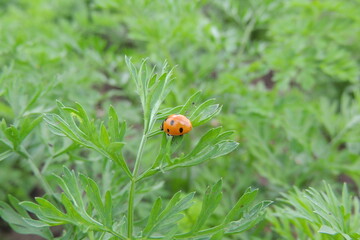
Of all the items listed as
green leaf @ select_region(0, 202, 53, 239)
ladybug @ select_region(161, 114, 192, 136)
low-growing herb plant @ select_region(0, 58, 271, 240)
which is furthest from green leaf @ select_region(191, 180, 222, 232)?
green leaf @ select_region(0, 202, 53, 239)

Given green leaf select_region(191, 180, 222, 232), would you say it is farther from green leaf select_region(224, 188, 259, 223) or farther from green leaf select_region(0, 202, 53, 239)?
green leaf select_region(0, 202, 53, 239)

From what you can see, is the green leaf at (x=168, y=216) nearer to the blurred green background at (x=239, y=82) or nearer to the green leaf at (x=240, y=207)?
the green leaf at (x=240, y=207)

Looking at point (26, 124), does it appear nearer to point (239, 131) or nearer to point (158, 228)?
point (158, 228)

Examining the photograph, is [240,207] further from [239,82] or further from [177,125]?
[239,82]

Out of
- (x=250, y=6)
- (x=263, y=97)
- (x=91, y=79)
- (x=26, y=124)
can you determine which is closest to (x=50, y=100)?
(x=91, y=79)

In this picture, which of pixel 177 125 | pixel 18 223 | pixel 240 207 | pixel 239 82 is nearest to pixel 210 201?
pixel 240 207

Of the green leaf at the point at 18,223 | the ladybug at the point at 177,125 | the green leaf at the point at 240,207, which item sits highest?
the ladybug at the point at 177,125

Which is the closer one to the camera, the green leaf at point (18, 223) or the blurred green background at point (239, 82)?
the green leaf at point (18, 223)

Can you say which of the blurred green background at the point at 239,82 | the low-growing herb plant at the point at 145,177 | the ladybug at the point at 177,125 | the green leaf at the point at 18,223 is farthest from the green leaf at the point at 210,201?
the blurred green background at the point at 239,82
